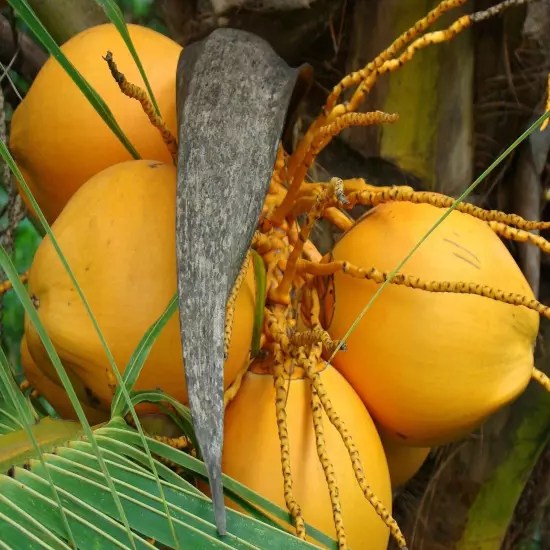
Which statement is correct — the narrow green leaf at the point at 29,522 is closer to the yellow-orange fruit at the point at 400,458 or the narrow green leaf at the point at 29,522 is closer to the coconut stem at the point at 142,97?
the coconut stem at the point at 142,97

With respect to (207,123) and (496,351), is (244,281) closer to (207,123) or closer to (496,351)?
(207,123)

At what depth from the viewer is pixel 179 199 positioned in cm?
53

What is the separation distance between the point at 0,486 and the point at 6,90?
723 mm

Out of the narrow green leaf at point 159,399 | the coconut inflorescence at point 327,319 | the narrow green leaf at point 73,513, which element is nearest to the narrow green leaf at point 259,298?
the coconut inflorescence at point 327,319

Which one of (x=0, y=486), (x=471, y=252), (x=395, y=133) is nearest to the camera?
(x=0, y=486)

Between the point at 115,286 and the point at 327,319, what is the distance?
0.75 feet

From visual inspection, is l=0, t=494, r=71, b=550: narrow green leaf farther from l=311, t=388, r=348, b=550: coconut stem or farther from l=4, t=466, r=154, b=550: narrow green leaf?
l=311, t=388, r=348, b=550: coconut stem

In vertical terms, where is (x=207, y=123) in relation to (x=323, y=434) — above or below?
above

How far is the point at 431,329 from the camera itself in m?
0.64

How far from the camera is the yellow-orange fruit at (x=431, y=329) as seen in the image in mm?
648

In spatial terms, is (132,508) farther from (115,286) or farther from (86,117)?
(86,117)

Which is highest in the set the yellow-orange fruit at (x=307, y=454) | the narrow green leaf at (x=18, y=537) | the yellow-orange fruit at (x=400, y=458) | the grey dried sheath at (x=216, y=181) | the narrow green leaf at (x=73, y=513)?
the grey dried sheath at (x=216, y=181)

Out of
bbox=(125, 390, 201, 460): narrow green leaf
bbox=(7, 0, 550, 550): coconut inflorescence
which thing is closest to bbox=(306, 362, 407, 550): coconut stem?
bbox=(7, 0, 550, 550): coconut inflorescence

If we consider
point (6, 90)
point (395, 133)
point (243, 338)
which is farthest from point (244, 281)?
point (6, 90)
